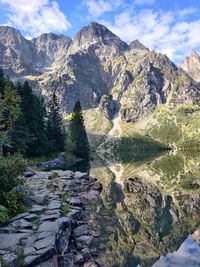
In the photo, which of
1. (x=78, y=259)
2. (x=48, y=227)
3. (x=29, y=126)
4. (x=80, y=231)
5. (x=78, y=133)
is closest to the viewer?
(x=78, y=259)

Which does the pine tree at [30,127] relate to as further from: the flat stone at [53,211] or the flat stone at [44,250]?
the flat stone at [44,250]

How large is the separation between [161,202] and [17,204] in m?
26.1

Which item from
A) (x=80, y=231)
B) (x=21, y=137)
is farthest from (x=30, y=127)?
(x=80, y=231)

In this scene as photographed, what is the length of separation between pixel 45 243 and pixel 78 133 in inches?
4134

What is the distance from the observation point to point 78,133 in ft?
402

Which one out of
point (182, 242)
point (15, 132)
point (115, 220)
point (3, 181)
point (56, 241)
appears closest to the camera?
point (56, 241)

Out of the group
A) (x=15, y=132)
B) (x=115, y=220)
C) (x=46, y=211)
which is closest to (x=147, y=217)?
(x=115, y=220)

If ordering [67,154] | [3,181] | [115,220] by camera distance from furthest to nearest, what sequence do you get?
[67,154]
[115,220]
[3,181]

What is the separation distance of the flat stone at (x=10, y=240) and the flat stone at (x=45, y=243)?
0.99 metres

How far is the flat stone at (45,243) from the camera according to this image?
57.5 feet

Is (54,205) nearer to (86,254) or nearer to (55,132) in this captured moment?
(86,254)

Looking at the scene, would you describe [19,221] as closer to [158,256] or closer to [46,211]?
[46,211]

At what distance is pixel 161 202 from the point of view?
150 ft

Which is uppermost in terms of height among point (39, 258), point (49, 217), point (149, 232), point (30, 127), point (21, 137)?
point (30, 127)
